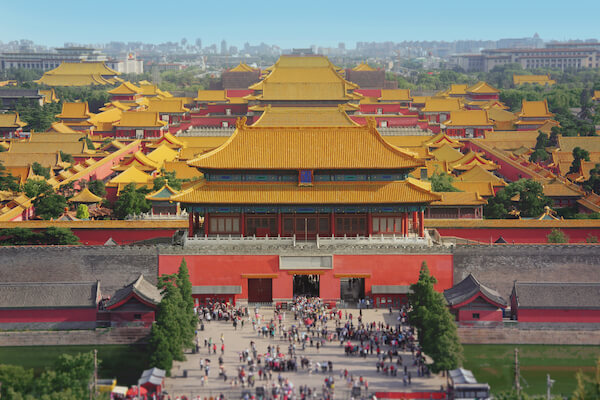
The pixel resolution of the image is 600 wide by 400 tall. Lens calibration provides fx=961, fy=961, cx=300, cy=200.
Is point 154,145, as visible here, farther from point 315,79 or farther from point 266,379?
point 266,379

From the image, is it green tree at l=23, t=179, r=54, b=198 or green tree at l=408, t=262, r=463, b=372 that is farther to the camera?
green tree at l=23, t=179, r=54, b=198

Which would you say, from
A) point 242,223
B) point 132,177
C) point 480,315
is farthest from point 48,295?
point 132,177

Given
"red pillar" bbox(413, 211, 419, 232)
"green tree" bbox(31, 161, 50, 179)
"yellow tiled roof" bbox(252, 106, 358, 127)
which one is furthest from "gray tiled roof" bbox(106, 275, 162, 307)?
"green tree" bbox(31, 161, 50, 179)

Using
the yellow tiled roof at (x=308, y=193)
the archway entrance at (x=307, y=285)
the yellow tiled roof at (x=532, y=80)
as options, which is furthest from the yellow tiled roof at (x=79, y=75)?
the archway entrance at (x=307, y=285)

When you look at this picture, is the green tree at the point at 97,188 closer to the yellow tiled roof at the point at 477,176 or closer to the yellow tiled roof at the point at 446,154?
the yellow tiled roof at the point at 477,176

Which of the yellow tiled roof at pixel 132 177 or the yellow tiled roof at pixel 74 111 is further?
the yellow tiled roof at pixel 74 111

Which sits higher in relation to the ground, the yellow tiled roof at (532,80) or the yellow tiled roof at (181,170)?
the yellow tiled roof at (532,80)

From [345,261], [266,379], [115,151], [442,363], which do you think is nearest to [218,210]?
[345,261]

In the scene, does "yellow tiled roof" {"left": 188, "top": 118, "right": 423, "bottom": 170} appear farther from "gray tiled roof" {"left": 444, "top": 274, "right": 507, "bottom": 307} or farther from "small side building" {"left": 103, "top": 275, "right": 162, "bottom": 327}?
"small side building" {"left": 103, "top": 275, "right": 162, "bottom": 327}
